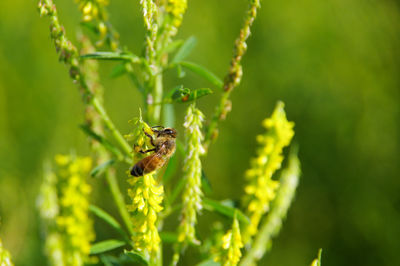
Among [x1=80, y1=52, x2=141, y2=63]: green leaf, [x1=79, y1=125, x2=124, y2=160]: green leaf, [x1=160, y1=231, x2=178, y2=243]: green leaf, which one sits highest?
[x1=80, y1=52, x2=141, y2=63]: green leaf

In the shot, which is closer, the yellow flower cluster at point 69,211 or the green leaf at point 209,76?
the green leaf at point 209,76

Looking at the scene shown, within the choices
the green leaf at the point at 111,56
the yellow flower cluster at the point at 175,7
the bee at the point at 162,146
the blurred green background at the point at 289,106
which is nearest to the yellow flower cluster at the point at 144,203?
the bee at the point at 162,146

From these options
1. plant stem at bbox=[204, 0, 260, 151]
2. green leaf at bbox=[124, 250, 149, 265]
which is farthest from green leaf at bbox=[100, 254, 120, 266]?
plant stem at bbox=[204, 0, 260, 151]

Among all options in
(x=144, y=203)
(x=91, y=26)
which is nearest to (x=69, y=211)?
(x=144, y=203)

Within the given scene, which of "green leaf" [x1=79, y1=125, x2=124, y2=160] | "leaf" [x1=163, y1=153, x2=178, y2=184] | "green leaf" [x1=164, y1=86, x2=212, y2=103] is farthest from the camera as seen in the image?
"leaf" [x1=163, y1=153, x2=178, y2=184]

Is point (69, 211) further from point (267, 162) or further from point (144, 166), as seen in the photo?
point (267, 162)

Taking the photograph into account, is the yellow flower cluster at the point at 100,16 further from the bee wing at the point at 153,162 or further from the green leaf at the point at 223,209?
the green leaf at the point at 223,209

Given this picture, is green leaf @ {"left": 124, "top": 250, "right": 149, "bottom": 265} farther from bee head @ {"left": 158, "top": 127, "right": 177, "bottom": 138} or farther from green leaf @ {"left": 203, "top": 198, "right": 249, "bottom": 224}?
bee head @ {"left": 158, "top": 127, "right": 177, "bottom": 138}
